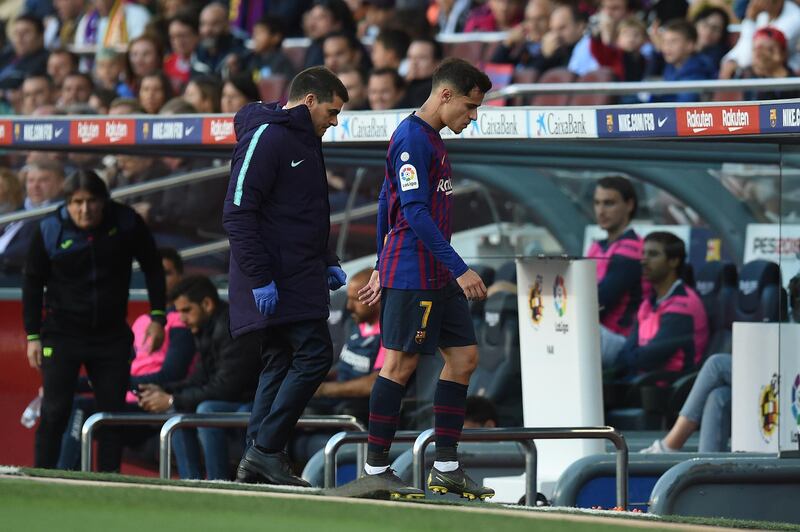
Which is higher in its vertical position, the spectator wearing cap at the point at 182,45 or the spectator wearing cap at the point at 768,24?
the spectator wearing cap at the point at 182,45

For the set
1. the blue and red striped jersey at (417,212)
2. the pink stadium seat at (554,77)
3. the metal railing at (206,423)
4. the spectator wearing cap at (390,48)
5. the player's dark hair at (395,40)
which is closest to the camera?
the blue and red striped jersey at (417,212)

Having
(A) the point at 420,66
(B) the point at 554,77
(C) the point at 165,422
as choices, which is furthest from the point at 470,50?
(C) the point at 165,422

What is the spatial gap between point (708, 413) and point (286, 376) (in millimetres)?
3276

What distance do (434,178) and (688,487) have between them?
2.04 metres

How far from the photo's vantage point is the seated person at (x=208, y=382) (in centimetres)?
1048

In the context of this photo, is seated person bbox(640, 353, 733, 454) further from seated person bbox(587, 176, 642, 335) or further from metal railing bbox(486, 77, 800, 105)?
metal railing bbox(486, 77, 800, 105)

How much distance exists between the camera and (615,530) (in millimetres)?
5738

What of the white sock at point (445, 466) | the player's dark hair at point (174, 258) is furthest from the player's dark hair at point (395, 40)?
the white sock at point (445, 466)

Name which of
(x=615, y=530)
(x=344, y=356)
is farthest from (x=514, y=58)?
(x=615, y=530)

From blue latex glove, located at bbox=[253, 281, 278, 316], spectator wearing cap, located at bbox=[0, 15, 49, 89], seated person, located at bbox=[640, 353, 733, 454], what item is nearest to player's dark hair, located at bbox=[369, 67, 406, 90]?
seated person, located at bbox=[640, 353, 733, 454]

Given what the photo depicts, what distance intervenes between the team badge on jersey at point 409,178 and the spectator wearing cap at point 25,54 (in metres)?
11.5

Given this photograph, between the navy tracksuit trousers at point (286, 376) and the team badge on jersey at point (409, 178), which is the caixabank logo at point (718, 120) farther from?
the navy tracksuit trousers at point (286, 376)

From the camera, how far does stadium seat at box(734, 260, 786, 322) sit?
9498mm

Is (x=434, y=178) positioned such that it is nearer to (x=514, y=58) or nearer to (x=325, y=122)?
(x=325, y=122)
